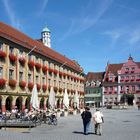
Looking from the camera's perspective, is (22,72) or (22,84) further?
(22,72)

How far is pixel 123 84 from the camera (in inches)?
3848

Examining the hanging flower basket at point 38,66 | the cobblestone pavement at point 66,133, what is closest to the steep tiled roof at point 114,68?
the hanging flower basket at point 38,66

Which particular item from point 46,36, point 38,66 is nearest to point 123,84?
point 46,36

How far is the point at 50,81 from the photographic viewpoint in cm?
5919

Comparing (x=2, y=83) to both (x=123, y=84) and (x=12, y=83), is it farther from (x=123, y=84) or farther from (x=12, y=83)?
(x=123, y=84)

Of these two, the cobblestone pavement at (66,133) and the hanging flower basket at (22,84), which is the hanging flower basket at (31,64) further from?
the cobblestone pavement at (66,133)

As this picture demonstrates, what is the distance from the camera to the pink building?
315 ft

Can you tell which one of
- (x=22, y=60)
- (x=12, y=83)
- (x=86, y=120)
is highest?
(x=22, y=60)

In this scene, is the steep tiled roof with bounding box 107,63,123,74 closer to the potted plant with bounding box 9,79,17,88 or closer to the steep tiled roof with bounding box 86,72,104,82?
the steep tiled roof with bounding box 86,72,104,82

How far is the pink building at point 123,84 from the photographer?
315ft

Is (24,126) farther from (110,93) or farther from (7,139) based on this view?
(110,93)

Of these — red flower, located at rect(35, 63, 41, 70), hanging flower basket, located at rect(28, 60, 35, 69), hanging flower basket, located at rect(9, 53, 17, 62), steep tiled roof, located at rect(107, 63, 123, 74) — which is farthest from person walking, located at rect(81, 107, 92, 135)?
steep tiled roof, located at rect(107, 63, 123, 74)

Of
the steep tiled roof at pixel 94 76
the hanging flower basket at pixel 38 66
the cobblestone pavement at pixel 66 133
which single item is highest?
the steep tiled roof at pixel 94 76

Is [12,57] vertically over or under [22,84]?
over
